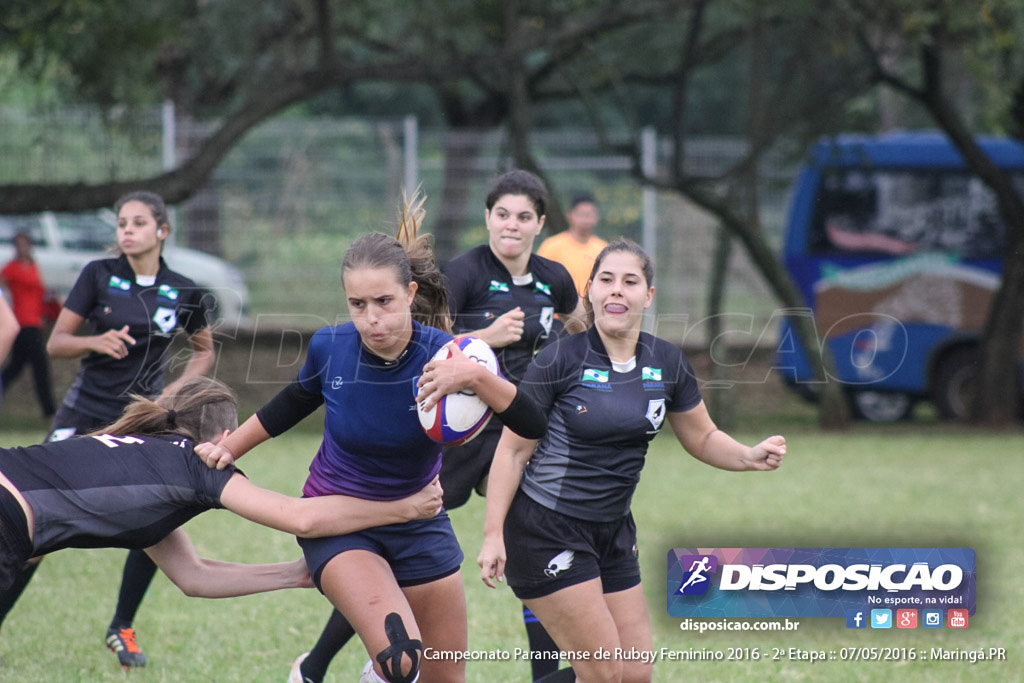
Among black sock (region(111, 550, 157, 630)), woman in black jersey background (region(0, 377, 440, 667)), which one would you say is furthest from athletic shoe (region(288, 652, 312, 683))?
black sock (region(111, 550, 157, 630))

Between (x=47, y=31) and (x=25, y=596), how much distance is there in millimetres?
7335

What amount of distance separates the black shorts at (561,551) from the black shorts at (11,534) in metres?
1.52

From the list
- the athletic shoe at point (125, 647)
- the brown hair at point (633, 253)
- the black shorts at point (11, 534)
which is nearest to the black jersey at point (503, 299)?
the brown hair at point (633, 253)

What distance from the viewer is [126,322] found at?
5.91 m

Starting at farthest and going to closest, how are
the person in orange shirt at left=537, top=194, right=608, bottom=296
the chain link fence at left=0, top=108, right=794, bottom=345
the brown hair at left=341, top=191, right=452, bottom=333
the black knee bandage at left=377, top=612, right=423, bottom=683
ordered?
1. the chain link fence at left=0, top=108, right=794, bottom=345
2. the person in orange shirt at left=537, top=194, right=608, bottom=296
3. the brown hair at left=341, top=191, right=452, bottom=333
4. the black knee bandage at left=377, top=612, right=423, bottom=683

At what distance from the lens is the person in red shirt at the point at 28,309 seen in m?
13.2

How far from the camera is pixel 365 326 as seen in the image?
3.75m

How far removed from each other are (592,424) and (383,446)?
2.29 ft

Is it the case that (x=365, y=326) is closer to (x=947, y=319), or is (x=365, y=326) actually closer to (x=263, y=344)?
(x=947, y=319)

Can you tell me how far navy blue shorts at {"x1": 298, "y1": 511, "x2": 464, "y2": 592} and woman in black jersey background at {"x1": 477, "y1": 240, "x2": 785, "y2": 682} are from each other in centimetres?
15

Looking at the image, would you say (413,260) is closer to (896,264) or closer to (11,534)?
(11,534)

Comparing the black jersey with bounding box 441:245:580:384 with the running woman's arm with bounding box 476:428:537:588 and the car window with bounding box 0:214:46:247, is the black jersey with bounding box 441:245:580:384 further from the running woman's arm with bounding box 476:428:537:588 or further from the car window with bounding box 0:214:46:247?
the car window with bounding box 0:214:46:247

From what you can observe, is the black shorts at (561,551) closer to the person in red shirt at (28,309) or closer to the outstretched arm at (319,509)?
the outstretched arm at (319,509)

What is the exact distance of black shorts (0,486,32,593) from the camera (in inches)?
140
